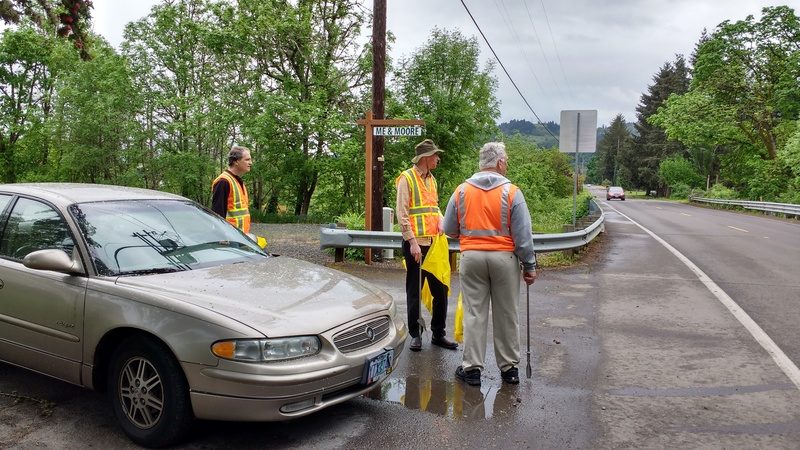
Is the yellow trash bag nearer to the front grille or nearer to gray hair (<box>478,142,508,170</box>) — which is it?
gray hair (<box>478,142,508,170</box>)

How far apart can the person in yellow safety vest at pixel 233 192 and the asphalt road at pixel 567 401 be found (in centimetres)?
222

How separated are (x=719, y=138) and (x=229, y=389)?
135 ft

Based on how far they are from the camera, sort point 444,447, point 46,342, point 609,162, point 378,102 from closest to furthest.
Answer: point 444,447, point 46,342, point 378,102, point 609,162

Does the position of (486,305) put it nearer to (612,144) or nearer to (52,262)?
(52,262)

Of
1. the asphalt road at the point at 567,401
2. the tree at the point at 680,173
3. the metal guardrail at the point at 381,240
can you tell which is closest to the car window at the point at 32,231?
the asphalt road at the point at 567,401

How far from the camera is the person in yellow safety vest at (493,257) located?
4.42 m

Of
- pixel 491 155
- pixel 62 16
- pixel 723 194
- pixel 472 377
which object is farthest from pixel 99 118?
pixel 723 194

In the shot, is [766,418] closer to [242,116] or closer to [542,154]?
[242,116]

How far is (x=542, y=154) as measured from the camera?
51781 mm

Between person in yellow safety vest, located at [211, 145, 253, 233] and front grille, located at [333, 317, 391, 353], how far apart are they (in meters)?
2.60

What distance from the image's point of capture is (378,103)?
10500 mm

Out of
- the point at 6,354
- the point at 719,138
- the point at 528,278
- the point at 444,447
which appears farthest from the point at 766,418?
the point at 719,138

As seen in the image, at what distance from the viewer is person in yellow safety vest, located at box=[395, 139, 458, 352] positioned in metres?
5.32

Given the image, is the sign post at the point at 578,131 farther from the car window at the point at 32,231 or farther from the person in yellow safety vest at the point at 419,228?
the car window at the point at 32,231
